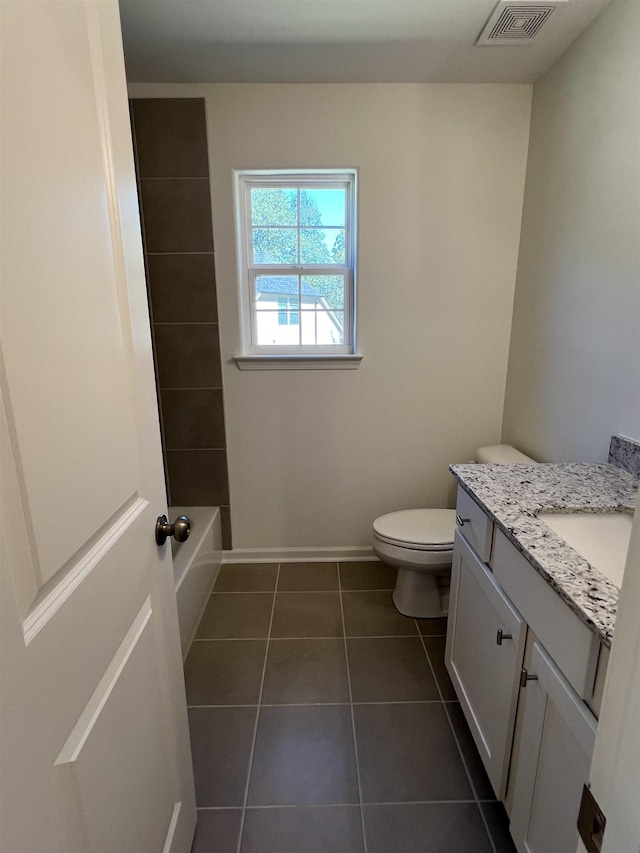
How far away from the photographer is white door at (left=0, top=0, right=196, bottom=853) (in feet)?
1.63

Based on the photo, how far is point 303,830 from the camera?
4.01 feet

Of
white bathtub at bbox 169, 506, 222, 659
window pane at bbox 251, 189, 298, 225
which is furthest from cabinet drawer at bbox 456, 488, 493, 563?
window pane at bbox 251, 189, 298, 225

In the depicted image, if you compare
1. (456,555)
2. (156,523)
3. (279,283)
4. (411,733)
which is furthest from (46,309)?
(279,283)

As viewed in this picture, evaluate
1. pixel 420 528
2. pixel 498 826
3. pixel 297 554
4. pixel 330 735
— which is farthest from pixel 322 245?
pixel 498 826

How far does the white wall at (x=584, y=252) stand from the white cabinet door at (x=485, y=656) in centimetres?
68

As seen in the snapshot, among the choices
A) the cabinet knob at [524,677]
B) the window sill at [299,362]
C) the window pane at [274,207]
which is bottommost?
the cabinet knob at [524,677]

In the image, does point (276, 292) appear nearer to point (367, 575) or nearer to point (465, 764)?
point (367, 575)

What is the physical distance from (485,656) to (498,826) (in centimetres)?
47

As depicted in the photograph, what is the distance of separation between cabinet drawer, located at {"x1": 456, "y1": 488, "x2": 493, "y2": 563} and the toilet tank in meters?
0.69

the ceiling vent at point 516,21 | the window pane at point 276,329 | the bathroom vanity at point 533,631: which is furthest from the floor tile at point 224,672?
the ceiling vent at point 516,21

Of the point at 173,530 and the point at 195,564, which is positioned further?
the point at 195,564

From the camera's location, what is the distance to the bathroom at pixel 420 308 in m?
1.56

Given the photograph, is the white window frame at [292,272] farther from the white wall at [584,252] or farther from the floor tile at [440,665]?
the floor tile at [440,665]

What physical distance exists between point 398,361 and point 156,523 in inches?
65.3
